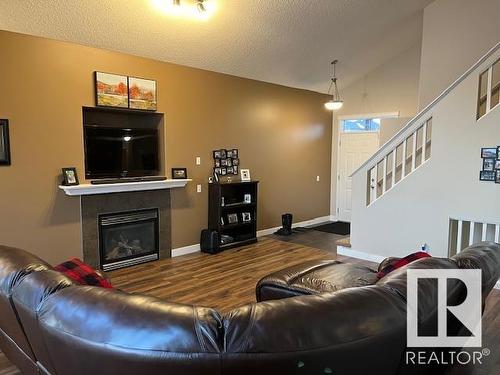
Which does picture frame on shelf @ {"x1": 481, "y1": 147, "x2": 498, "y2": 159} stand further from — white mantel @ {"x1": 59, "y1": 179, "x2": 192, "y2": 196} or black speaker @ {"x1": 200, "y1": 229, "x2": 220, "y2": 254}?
white mantel @ {"x1": 59, "y1": 179, "x2": 192, "y2": 196}

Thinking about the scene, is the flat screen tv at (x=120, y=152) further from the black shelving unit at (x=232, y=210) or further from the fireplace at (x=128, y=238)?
the black shelving unit at (x=232, y=210)

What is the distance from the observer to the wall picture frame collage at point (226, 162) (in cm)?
559

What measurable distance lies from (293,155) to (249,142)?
1212mm

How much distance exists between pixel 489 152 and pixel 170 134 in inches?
149

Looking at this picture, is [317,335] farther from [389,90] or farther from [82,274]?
[389,90]

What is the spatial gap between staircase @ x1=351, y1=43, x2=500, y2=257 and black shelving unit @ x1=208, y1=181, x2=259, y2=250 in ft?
5.54

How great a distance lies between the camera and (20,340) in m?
1.82

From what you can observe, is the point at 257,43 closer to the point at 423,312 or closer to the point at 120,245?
the point at 120,245

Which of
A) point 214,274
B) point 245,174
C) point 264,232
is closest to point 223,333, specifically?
point 214,274

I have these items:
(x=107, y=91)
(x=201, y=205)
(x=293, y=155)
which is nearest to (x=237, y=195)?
(x=201, y=205)

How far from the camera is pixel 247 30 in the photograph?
4.49 metres

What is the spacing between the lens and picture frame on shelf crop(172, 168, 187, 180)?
5039mm

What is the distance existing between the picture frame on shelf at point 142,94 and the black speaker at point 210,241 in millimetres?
1899

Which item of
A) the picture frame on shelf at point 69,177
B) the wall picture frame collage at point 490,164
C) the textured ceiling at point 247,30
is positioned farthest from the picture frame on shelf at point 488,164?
the picture frame on shelf at point 69,177
